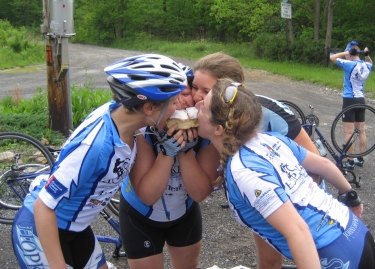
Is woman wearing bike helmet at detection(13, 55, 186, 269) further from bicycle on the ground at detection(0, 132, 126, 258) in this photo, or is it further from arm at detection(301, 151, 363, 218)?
bicycle on the ground at detection(0, 132, 126, 258)

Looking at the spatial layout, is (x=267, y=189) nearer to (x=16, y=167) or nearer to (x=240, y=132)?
(x=240, y=132)

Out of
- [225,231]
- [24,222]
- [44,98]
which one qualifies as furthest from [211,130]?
[44,98]

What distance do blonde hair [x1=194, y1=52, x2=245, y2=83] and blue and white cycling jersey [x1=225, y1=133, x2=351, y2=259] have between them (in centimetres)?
45

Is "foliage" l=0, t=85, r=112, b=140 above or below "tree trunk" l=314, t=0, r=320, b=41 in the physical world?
below

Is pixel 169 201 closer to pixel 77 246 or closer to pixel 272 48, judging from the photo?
pixel 77 246

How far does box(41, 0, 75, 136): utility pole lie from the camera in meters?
6.58

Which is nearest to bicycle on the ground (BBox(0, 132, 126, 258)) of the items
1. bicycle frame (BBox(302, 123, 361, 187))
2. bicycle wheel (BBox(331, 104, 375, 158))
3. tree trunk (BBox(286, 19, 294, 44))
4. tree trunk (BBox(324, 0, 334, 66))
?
bicycle frame (BBox(302, 123, 361, 187))

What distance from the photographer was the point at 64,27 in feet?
21.7

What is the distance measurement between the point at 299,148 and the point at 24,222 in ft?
4.77

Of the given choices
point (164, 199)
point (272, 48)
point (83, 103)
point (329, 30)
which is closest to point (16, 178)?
point (83, 103)

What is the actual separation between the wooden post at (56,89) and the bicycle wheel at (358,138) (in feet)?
15.3

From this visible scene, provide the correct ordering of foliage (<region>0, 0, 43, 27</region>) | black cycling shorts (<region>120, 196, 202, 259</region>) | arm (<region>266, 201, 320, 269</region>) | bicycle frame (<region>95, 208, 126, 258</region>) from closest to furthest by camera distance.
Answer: arm (<region>266, 201, 320, 269</region>) → black cycling shorts (<region>120, 196, 202, 259</region>) → bicycle frame (<region>95, 208, 126, 258</region>) → foliage (<region>0, 0, 43, 27</region>)

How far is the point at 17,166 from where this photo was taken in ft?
16.7

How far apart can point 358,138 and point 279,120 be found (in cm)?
572
